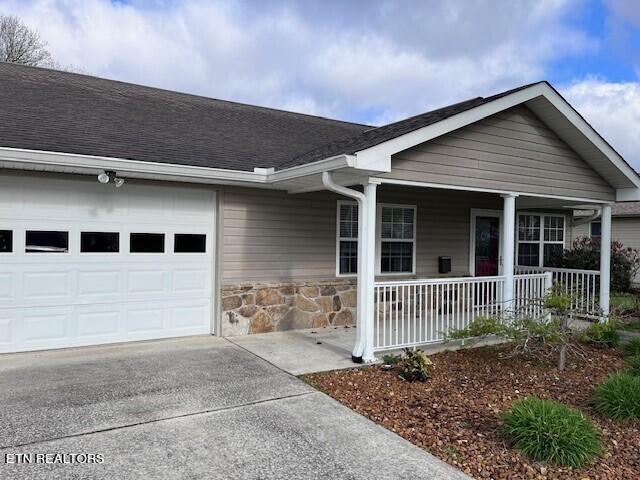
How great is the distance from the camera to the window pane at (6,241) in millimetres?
5664

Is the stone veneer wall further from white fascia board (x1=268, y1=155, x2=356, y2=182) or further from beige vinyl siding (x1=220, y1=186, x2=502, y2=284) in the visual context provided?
white fascia board (x1=268, y1=155, x2=356, y2=182)

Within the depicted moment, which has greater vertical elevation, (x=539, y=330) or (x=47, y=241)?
(x=47, y=241)

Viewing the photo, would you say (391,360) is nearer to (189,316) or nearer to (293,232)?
(293,232)

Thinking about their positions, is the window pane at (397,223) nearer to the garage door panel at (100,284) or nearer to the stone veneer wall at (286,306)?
the stone veneer wall at (286,306)

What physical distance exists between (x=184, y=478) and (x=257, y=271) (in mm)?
4474

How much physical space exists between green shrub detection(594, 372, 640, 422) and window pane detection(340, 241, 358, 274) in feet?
14.8

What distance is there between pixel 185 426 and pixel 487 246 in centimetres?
811

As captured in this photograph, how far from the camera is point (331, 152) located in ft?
20.3

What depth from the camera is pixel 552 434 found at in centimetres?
333

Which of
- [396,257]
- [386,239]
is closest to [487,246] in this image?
[396,257]

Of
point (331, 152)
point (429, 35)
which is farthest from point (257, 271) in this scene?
point (429, 35)

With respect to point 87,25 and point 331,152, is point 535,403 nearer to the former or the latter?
point 331,152

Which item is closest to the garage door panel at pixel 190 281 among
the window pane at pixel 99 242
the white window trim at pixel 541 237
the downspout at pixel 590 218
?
the window pane at pixel 99 242

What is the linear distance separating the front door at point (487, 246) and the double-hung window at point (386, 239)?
1.93 metres
